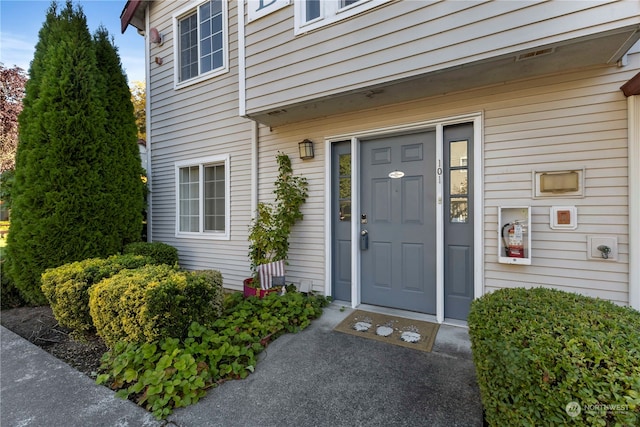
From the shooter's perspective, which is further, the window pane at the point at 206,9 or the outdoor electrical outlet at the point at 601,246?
the window pane at the point at 206,9

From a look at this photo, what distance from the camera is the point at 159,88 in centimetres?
571

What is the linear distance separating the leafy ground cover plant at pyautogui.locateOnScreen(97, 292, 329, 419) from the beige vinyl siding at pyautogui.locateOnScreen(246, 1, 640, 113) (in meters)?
2.61

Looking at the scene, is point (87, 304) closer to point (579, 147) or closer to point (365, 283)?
point (365, 283)

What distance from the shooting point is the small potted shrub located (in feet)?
12.8

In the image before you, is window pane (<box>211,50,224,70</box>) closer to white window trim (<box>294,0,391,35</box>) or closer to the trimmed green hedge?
white window trim (<box>294,0,391,35</box>)

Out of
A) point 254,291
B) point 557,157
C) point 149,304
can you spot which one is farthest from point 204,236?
point 557,157

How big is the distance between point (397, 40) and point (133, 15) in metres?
6.11

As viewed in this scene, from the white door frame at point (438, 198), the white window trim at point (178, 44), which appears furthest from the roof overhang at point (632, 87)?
the white window trim at point (178, 44)

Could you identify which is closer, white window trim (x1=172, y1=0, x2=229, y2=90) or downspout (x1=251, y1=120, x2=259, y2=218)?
downspout (x1=251, y1=120, x2=259, y2=218)

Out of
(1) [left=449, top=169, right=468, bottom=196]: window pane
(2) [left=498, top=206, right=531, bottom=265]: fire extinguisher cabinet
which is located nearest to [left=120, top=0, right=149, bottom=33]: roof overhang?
(1) [left=449, top=169, right=468, bottom=196]: window pane

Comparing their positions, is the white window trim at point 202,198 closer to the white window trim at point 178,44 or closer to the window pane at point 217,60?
the white window trim at point 178,44

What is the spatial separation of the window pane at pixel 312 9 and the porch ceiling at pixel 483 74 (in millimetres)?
986

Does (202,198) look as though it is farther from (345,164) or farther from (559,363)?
(559,363)

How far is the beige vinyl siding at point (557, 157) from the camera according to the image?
2.49m
